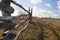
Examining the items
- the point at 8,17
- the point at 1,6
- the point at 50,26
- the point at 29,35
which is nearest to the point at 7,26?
the point at 8,17

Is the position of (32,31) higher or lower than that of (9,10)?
lower

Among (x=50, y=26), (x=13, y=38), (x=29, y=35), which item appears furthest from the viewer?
(x=50, y=26)

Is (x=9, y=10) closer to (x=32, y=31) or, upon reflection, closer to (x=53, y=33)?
(x=32, y=31)

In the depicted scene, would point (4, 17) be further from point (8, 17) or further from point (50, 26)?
point (50, 26)

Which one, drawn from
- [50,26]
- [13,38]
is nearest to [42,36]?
[50,26]

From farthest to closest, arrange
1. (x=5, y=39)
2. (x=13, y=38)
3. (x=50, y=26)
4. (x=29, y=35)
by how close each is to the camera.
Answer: (x=50, y=26) < (x=29, y=35) < (x=13, y=38) < (x=5, y=39)

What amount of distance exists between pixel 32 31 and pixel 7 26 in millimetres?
7633

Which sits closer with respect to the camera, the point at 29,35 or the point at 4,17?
the point at 4,17

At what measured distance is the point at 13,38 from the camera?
557 centimetres

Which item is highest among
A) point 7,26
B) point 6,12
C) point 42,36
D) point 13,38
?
point 6,12

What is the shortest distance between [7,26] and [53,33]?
8.65 meters

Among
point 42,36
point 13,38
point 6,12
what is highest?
point 6,12

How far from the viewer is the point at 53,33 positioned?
13.7 meters

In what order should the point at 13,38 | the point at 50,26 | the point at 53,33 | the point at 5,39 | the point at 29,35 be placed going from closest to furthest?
the point at 5,39
the point at 13,38
the point at 29,35
the point at 53,33
the point at 50,26
